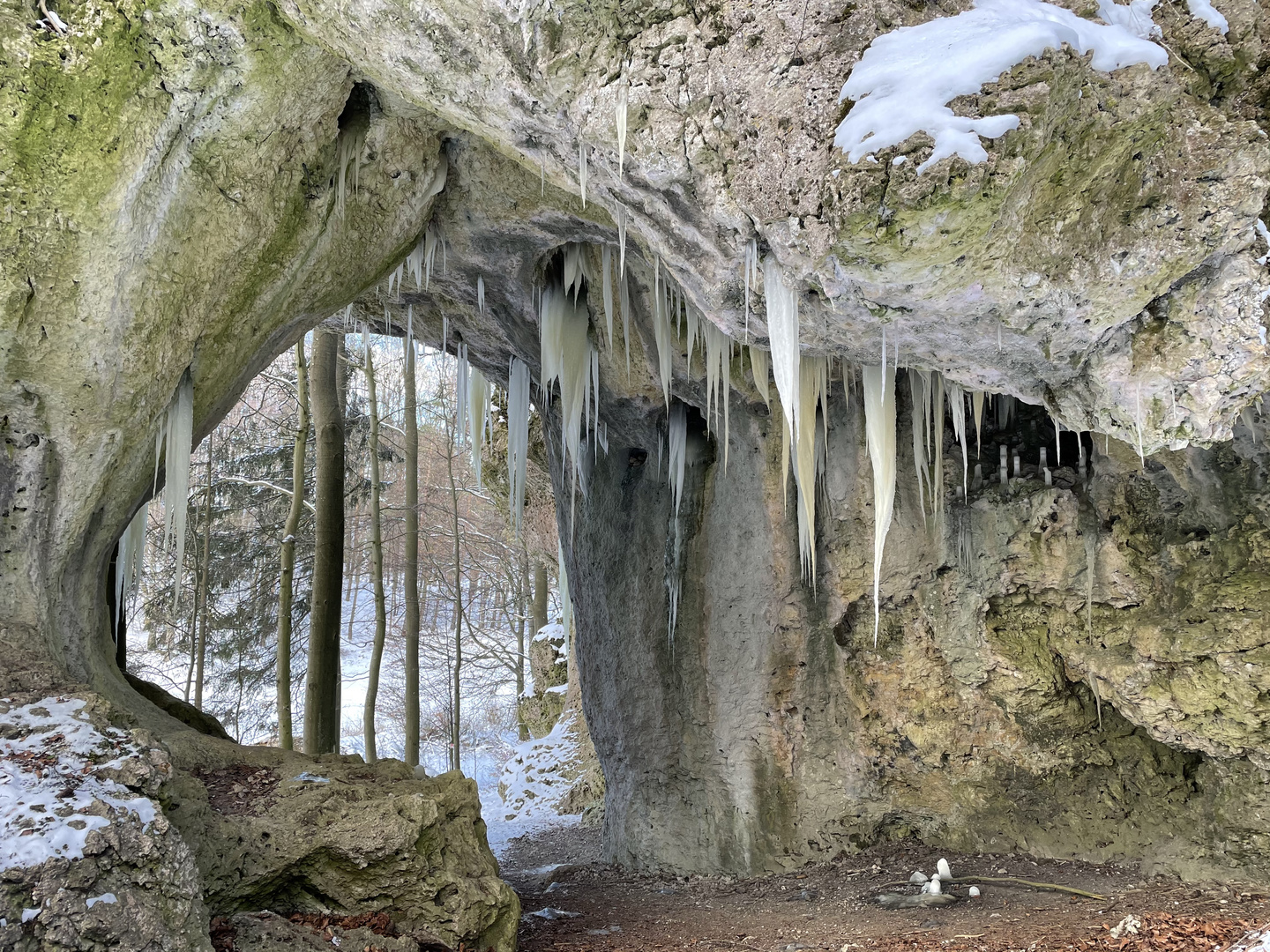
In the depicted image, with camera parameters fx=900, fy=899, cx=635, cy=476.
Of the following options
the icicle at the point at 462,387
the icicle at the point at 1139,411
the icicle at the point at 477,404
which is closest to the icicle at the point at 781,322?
the icicle at the point at 1139,411

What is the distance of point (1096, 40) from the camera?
3193 mm

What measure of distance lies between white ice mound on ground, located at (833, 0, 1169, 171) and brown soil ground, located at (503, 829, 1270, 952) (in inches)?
133

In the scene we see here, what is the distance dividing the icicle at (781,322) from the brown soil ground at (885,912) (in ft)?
9.01

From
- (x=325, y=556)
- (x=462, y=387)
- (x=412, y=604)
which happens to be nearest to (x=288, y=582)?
(x=325, y=556)

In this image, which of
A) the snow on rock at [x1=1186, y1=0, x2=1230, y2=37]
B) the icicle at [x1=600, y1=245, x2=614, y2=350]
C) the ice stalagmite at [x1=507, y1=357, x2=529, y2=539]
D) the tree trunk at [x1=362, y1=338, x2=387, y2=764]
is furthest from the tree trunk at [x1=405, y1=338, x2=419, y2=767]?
the snow on rock at [x1=1186, y1=0, x2=1230, y2=37]

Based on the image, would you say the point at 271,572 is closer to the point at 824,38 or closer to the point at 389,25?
the point at 389,25

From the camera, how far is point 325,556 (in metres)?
7.76

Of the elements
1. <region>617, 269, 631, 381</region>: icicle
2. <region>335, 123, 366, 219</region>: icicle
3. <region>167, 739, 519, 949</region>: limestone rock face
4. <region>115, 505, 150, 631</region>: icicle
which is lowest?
<region>167, 739, 519, 949</region>: limestone rock face

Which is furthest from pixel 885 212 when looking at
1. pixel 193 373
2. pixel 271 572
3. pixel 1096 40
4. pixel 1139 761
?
pixel 271 572

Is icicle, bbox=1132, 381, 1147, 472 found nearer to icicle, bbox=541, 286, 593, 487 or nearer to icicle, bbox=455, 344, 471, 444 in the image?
icicle, bbox=541, 286, 593, 487

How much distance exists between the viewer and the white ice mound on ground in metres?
3.06

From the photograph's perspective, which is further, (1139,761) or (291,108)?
(1139,761)

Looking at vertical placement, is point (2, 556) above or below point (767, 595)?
above

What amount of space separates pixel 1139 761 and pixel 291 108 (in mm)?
6075
